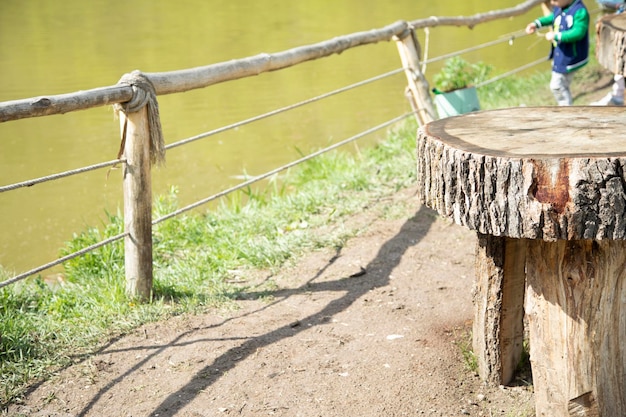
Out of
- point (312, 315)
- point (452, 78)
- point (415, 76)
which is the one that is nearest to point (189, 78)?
point (312, 315)

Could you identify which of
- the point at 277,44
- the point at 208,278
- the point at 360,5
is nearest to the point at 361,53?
the point at 277,44

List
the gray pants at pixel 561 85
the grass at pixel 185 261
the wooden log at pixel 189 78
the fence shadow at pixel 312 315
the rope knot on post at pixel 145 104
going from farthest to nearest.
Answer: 1. the gray pants at pixel 561 85
2. the rope knot on post at pixel 145 104
3. the grass at pixel 185 261
4. the wooden log at pixel 189 78
5. the fence shadow at pixel 312 315

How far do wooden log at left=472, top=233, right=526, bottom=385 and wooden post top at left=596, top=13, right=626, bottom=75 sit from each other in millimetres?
2081

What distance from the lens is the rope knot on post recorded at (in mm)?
3705

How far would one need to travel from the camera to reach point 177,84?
13.2ft

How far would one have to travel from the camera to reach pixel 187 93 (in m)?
10.3

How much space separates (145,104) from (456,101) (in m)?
3.71

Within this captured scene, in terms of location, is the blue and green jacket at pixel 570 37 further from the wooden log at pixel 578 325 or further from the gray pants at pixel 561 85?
the wooden log at pixel 578 325

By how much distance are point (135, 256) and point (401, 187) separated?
2.44m

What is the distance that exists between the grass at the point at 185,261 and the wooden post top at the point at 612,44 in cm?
159

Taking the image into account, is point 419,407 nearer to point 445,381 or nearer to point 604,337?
point 445,381

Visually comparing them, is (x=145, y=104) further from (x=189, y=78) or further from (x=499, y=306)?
(x=499, y=306)

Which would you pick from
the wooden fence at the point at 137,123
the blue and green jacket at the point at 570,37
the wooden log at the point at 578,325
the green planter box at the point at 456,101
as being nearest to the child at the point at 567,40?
the blue and green jacket at the point at 570,37

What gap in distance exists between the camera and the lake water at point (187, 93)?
692 centimetres
